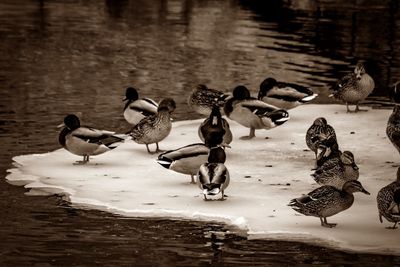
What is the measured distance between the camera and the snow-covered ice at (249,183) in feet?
48.1

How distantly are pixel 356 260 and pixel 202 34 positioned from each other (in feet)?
83.0

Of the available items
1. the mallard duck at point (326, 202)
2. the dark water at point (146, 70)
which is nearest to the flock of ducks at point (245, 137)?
the mallard duck at point (326, 202)

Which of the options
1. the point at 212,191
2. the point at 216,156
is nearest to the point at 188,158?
the point at 216,156

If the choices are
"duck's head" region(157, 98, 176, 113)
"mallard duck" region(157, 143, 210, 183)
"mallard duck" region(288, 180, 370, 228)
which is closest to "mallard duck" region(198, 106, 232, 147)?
"duck's head" region(157, 98, 176, 113)

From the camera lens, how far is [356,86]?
22562mm

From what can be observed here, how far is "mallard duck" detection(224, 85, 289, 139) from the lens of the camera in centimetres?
2030

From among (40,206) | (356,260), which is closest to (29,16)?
(40,206)

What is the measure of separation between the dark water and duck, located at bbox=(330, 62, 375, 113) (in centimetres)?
294

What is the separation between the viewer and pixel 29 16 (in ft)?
141

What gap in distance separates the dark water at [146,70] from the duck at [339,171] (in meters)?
2.14

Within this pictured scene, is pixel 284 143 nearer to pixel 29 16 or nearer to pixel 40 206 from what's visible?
pixel 40 206

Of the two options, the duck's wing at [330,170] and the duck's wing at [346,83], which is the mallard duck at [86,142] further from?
the duck's wing at [346,83]

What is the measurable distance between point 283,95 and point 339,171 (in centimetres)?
614

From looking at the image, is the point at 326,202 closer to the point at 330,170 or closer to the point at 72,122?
the point at 330,170
